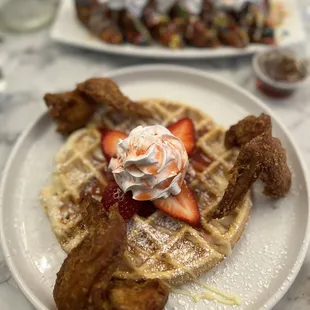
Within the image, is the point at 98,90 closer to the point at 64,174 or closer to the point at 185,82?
the point at 64,174

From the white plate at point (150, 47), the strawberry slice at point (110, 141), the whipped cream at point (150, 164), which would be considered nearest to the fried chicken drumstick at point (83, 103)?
the strawberry slice at point (110, 141)

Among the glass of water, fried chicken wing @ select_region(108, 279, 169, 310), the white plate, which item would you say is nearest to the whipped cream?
fried chicken wing @ select_region(108, 279, 169, 310)

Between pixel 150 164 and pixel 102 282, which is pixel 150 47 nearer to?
pixel 150 164

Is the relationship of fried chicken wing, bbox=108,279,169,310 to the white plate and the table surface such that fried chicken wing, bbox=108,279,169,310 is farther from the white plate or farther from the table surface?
the white plate

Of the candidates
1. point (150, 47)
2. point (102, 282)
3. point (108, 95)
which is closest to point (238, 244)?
point (102, 282)

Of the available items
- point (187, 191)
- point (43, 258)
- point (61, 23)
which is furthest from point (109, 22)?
point (43, 258)
